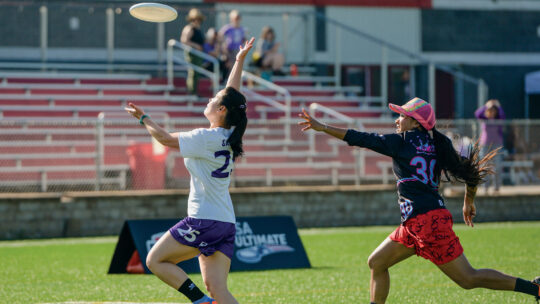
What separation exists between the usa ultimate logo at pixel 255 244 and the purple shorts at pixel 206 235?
439 cm

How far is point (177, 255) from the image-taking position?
642 cm

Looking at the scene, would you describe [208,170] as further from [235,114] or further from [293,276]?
[293,276]

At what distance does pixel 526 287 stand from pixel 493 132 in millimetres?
10807

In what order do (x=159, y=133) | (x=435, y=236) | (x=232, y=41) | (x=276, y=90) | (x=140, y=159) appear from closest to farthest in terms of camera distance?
(x=159, y=133)
(x=435, y=236)
(x=140, y=159)
(x=276, y=90)
(x=232, y=41)

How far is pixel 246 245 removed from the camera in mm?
10836

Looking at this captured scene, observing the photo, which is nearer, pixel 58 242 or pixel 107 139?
pixel 58 242

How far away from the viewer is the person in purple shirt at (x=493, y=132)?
17.1 metres

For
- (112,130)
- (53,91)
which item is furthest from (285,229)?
(53,91)

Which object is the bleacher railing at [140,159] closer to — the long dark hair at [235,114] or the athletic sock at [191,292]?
the long dark hair at [235,114]

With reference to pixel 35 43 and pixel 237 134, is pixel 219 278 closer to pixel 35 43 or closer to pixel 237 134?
pixel 237 134

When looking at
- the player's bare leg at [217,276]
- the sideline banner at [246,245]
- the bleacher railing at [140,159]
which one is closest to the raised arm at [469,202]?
the player's bare leg at [217,276]

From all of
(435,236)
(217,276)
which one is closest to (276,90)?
(435,236)

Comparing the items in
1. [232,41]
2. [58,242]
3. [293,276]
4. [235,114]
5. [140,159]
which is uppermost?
[232,41]

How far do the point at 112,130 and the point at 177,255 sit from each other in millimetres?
9462
